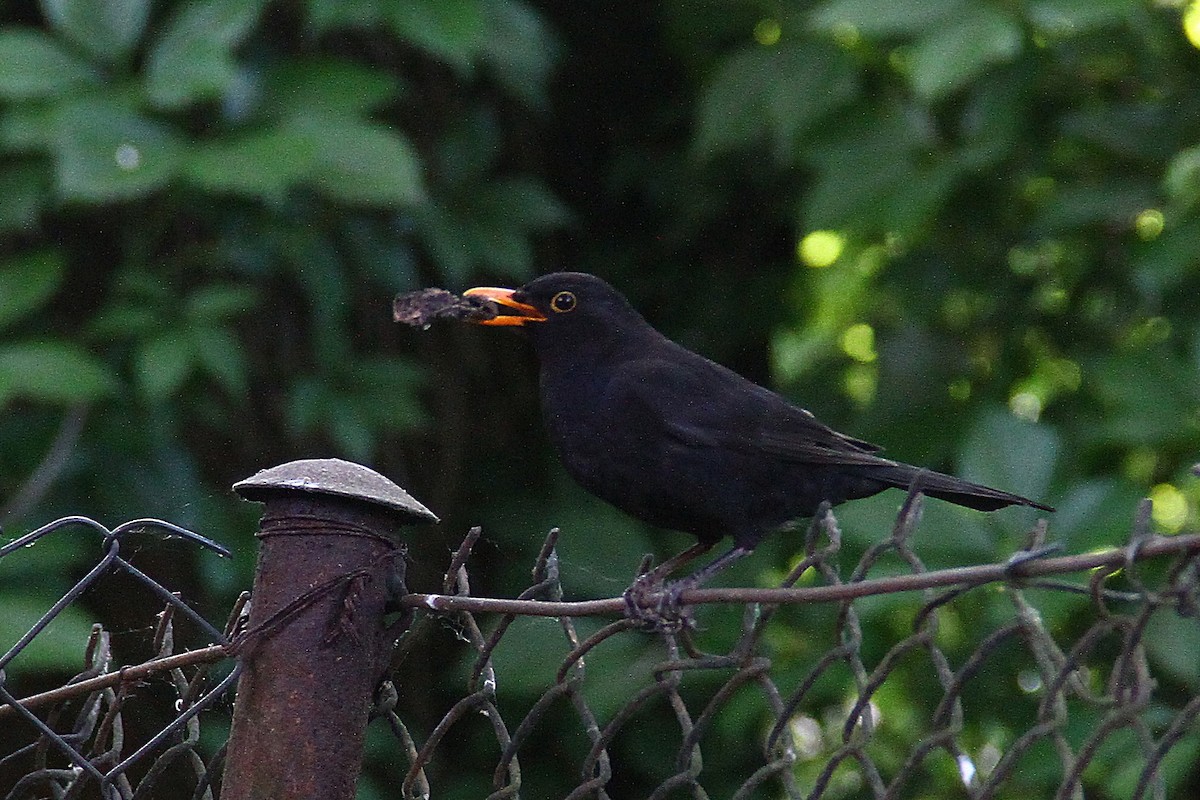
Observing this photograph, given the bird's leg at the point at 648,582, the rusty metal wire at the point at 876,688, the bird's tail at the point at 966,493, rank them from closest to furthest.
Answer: the rusty metal wire at the point at 876,688
the bird's leg at the point at 648,582
the bird's tail at the point at 966,493

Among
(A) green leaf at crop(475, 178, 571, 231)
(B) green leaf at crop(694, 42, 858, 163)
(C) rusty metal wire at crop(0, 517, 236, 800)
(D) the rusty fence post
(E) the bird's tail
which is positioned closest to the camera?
(D) the rusty fence post

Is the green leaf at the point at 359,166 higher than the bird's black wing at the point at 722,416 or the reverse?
higher

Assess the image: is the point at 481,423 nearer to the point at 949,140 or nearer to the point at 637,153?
the point at 637,153

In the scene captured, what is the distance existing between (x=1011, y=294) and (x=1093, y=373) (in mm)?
652

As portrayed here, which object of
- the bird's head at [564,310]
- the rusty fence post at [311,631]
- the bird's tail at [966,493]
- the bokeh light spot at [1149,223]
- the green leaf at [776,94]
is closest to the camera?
the rusty fence post at [311,631]

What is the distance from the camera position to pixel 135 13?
3.46m

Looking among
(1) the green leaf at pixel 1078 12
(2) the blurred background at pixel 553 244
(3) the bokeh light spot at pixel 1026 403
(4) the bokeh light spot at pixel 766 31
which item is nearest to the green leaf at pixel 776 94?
(2) the blurred background at pixel 553 244

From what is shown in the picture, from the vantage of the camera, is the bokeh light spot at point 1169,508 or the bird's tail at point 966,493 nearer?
the bird's tail at point 966,493

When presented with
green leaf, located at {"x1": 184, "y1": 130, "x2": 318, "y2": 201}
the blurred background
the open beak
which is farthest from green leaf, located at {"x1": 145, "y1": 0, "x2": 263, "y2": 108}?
the open beak

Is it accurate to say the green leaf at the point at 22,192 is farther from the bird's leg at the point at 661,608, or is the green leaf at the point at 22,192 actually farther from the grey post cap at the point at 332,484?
the grey post cap at the point at 332,484

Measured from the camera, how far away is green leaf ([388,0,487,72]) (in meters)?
3.52

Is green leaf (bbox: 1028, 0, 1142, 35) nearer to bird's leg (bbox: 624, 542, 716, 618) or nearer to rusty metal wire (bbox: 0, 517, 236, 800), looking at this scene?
bird's leg (bbox: 624, 542, 716, 618)

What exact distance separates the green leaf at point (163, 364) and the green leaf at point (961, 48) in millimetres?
1691

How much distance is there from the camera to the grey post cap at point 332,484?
1763 millimetres
